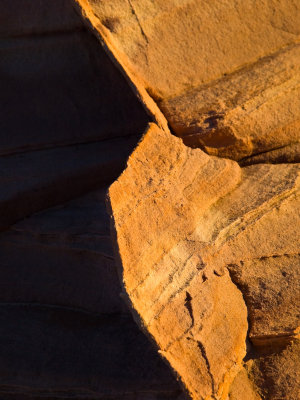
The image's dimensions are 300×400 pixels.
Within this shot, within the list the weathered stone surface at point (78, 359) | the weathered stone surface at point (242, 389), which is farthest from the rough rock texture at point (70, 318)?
the weathered stone surface at point (242, 389)

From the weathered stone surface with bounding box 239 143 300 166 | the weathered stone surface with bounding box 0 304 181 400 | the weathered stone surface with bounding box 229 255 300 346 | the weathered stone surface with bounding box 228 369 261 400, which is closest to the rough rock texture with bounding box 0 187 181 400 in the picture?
the weathered stone surface with bounding box 0 304 181 400

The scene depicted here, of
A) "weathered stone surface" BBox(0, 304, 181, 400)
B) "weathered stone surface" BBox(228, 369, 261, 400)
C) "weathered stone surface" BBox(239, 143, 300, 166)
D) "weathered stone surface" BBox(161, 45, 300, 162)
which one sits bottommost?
"weathered stone surface" BBox(228, 369, 261, 400)

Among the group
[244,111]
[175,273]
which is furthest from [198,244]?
[244,111]

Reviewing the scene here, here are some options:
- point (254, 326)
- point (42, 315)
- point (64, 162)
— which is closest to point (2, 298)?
point (42, 315)

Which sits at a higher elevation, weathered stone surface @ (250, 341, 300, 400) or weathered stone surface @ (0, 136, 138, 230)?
weathered stone surface @ (0, 136, 138, 230)

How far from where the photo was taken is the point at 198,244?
2.18 m

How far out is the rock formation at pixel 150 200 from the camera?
2102 millimetres

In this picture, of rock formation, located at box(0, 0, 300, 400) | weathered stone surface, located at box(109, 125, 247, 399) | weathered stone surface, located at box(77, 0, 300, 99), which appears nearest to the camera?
weathered stone surface, located at box(109, 125, 247, 399)

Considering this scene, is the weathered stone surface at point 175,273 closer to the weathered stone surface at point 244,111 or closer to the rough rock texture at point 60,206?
the weathered stone surface at point 244,111

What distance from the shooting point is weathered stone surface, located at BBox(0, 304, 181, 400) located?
2.40m

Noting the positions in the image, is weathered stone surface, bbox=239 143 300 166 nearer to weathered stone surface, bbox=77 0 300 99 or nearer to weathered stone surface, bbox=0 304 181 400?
weathered stone surface, bbox=77 0 300 99

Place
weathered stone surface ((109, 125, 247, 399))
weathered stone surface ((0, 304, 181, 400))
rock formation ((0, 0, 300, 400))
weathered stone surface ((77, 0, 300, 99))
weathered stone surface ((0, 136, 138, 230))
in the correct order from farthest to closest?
weathered stone surface ((0, 136, 138, 230)) → weathered stone surface ((77, 0, 300, 99)) → weathered stone surface ((0, 304, 181, 400)) → rock formation ((0, 0, 300, 400)) → weathered stone surface ((109, 125, 247, 399))

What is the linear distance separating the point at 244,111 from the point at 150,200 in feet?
1.96

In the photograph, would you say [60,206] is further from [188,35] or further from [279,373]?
[279,373]
